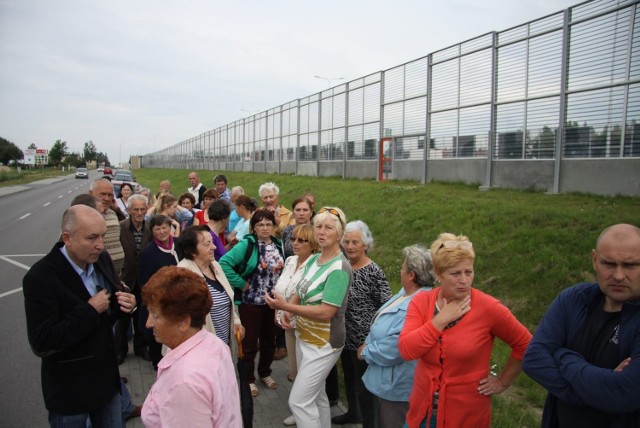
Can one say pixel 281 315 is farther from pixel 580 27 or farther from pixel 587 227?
pixel 580 27

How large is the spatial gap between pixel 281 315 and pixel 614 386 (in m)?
2.73

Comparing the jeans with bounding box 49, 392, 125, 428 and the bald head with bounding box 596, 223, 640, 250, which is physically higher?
the bald head with bounding box 596, 223, 640, 250

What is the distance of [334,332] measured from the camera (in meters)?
3.71

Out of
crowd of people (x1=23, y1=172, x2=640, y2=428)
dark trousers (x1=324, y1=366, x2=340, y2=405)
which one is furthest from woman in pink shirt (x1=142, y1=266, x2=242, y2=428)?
dark trousers (x1=324, y1=366, x2=340, y2=405)

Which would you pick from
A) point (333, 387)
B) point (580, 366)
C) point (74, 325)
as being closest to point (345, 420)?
point (333, 387)

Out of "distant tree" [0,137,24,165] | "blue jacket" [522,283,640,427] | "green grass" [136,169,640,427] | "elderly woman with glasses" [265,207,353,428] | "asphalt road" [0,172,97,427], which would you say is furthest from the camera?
"distant tree" [0,137,24,165]

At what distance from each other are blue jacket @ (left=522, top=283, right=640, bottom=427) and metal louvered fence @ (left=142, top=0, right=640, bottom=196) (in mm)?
9434

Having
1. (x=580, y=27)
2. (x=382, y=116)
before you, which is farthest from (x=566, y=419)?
(x=382, y=116)

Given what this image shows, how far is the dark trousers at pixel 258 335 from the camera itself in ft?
16.2

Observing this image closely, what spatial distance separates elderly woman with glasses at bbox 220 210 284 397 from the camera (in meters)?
4.82

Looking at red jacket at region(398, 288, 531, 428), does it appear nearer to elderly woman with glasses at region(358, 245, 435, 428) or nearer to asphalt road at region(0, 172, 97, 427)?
elderly woman with glasses at region(358, 245, 435, 428)

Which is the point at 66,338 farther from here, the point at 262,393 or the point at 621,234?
the point at 621,234

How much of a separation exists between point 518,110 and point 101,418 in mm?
12962

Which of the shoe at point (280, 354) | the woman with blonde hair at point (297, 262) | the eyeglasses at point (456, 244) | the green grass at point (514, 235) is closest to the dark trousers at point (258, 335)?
the woman with blonde hair at point (297, 262)
